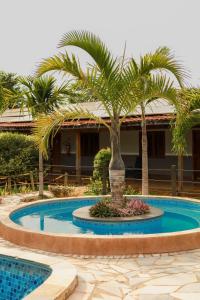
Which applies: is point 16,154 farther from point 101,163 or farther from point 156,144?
point 156,144

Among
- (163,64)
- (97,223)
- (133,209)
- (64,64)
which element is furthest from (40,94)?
(97,223)

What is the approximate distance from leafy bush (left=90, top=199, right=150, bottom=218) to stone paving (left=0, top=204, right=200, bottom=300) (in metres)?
1.98

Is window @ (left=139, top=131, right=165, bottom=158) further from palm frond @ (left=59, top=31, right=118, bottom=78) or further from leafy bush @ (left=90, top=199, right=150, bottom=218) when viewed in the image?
palm frond @ (left=59, top=31, right=118, bottom=78)

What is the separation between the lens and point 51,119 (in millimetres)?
9117

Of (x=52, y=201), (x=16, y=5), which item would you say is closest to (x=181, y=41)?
(x=16, y=5)

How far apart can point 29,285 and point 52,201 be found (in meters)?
5.57

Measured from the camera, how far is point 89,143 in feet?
69.0

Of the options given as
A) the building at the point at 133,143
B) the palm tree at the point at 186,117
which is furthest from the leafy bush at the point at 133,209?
the building at the point at 133,143

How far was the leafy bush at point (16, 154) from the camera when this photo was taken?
1606 centimetres

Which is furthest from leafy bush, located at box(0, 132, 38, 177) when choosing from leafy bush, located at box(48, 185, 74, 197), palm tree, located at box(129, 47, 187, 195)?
palm tree, located at box(129, 47, 187, 195)

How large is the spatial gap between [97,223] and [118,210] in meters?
0.57

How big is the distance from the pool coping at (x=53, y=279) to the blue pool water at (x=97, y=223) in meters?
2.28

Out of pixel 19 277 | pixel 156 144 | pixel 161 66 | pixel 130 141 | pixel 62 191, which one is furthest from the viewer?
pixel 130 141

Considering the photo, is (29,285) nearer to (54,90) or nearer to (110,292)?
(110,292)
